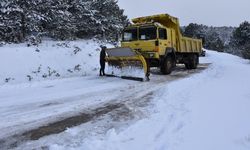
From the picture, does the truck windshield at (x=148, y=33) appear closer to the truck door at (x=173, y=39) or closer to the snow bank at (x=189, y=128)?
the truck door at (x=173, y=39)

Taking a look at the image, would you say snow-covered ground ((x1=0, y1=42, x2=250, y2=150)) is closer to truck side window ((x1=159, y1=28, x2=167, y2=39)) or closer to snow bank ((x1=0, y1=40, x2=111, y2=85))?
snow bank ((x1=0, y1=40, x2=111, y2=85))

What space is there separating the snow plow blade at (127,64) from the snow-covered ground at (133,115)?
203cm

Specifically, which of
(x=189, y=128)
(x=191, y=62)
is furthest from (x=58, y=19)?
(x=189, y=128)

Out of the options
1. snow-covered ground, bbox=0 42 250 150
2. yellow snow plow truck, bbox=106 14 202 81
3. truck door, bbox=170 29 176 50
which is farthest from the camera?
truck door, bbox=170 29 176 50

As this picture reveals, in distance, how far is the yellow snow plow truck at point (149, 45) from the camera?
16.7 meters

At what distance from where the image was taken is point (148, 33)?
18031 millimetres

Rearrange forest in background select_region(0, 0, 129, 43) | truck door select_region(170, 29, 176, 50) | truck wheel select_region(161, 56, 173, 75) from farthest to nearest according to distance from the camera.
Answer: forest in background select_region(0, 0, 129, 43)
truck door select_region(170, 29, 176, 50)
truck wheel select_region(161, 56, 173, 75)

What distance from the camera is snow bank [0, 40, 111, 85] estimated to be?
17.0 meters

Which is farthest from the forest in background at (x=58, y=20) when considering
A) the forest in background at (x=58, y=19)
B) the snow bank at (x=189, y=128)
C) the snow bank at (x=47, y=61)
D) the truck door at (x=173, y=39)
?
the snow bank at (x=189, y=128)

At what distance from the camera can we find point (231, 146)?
6.00 meters

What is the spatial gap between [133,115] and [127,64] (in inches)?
338

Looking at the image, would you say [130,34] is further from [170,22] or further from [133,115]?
[133,115]

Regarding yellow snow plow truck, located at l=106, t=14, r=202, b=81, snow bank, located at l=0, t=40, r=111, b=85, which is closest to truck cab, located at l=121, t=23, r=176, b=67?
yellow snow plow truck, located at l=106, t=14, r=202, b=81

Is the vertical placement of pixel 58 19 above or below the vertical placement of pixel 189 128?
above
